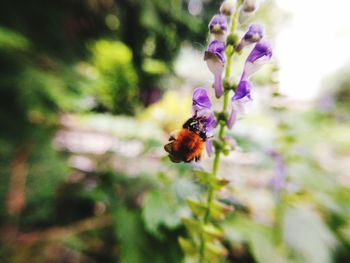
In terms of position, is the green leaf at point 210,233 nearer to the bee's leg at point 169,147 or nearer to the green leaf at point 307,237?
the bee's leg at point 169,147

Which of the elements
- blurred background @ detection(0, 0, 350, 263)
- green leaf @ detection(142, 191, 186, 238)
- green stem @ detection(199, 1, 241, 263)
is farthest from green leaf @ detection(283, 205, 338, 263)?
green stem @ detection(199, 1, 241, 263)

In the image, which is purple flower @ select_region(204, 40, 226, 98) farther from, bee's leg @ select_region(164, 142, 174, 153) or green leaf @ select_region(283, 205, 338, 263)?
green leaf @ select_region(283, 205, 338, 263)

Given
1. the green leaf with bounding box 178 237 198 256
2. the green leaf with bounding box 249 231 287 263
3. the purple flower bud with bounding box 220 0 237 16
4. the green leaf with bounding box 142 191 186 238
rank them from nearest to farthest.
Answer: the purple flower bud with bounding box 220 0 237 16 → the green leaf with bounding box 178 237 198 256 → the green leaf with bounding box 142 191 186 238 → the green leaf with bounding box 249 231 287 263

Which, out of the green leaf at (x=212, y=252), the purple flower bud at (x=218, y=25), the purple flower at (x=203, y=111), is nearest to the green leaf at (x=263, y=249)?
the green leaf at (x=212, y=252)

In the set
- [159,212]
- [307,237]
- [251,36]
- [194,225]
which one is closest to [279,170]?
[307,237]

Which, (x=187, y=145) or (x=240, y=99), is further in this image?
(x=240, y=99)

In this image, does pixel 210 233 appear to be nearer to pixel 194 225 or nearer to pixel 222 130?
pixel 194 225

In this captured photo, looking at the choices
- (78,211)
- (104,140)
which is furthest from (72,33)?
(104,140)
